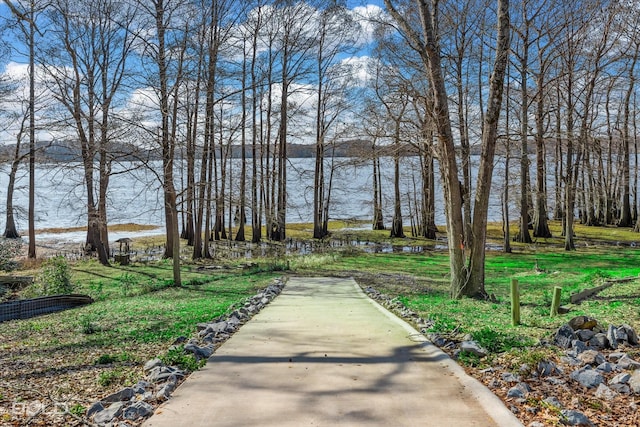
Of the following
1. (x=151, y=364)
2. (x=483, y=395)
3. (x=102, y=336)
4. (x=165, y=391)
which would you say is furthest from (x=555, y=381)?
(x=102, y=336)

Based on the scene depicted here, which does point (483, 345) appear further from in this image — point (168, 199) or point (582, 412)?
point (168, 199)

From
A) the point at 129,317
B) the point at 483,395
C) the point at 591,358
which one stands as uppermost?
the point at 591,358

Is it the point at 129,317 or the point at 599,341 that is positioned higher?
the point at 599,341

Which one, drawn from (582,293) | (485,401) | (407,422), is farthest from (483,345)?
(582,293)

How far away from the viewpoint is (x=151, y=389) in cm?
402

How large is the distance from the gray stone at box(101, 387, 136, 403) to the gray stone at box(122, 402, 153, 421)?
0.27 meters

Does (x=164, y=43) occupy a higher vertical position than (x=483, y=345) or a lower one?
higher

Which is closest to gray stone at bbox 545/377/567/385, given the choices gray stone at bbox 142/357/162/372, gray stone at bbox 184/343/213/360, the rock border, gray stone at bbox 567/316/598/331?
the rock border

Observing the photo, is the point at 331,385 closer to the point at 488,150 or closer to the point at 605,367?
the point at 605,367

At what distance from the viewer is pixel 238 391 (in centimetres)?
395

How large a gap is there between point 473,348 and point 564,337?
951 mm

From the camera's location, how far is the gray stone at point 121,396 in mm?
3779

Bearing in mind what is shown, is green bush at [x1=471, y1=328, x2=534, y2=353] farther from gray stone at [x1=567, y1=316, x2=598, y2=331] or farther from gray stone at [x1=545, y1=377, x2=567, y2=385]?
gray stone at [x1=545, y1=377, x2=567, y2=385]

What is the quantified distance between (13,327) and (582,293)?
10.3 meters
